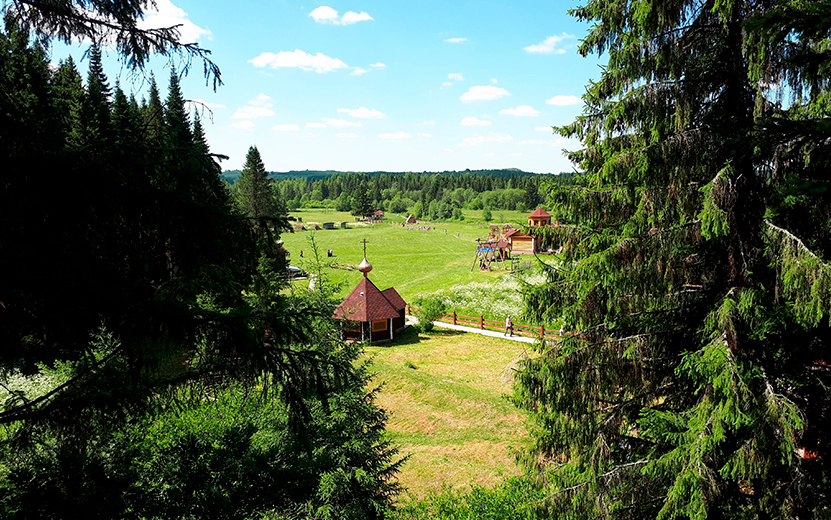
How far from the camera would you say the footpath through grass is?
13.2m

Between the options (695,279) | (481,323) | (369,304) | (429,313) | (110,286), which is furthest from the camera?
(429,313)

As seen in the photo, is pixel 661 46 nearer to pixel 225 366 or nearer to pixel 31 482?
pixel 225 366

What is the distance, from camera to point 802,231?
19.4 ft

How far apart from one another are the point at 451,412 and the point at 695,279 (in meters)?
12.0

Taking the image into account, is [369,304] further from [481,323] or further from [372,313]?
[481,323]

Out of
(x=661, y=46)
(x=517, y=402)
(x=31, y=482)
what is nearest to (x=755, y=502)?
(x=517, y=402)

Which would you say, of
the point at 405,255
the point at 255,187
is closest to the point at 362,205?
the point at 405,255

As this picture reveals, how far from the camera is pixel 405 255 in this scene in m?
65.1

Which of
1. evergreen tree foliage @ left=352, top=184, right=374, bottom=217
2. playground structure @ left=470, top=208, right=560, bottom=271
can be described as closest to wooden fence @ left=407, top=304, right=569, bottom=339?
playground structure @ left=470, top=208, right=560, bottom=271

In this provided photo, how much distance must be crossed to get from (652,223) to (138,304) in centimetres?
592

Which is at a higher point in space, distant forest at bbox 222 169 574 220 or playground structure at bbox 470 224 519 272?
distant forest at bbox 222 169 574 220

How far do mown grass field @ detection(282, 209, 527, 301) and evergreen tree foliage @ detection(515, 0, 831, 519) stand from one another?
21.4 m

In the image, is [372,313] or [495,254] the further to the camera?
[495,254]

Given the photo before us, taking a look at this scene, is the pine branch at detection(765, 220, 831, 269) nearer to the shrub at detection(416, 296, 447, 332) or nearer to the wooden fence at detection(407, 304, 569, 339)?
the wooden fence at detection(407, 304, 569, 339)
